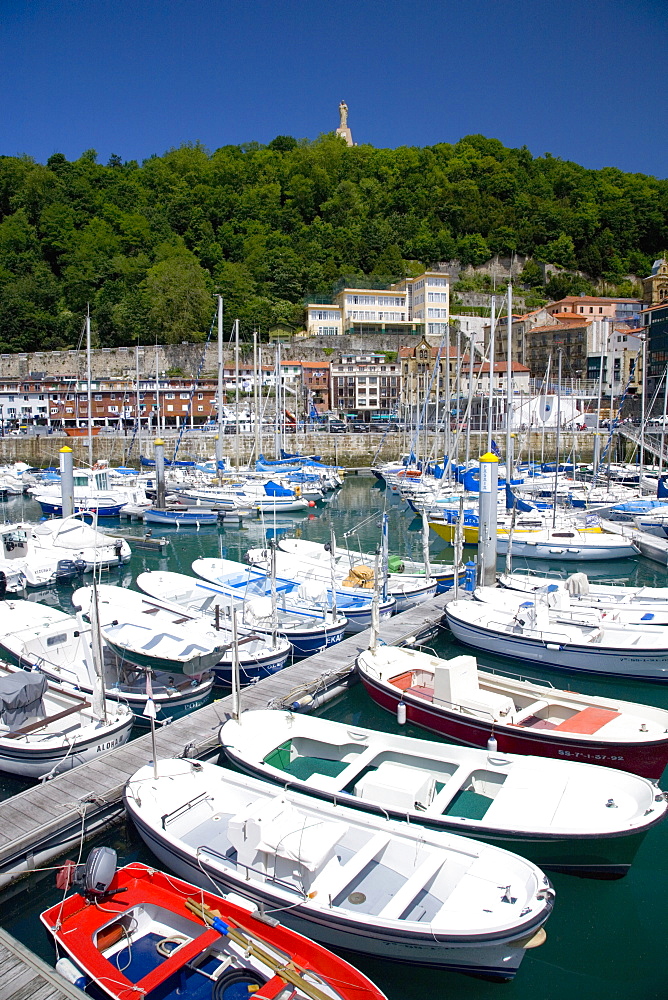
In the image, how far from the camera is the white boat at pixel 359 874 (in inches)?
281

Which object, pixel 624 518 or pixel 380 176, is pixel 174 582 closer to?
pixel 624 518

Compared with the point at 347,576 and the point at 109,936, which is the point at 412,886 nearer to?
the point at 109,936

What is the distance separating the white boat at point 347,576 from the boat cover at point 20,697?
8.55 meters

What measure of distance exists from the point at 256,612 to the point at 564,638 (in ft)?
25.3

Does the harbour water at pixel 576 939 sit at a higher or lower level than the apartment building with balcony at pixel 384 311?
lower

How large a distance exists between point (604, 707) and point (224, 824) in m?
7.07

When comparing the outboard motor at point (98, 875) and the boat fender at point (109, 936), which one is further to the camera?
the outboard motor at point (98, 875)

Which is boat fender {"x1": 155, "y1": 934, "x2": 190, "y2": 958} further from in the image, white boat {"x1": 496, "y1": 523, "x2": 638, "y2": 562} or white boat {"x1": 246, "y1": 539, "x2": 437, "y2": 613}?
white boat {"x1": 496, "y1": 523, "x2": 638, "y2": 562}

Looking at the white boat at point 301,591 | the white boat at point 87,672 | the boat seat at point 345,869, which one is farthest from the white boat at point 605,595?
the boat seat at point 345,869

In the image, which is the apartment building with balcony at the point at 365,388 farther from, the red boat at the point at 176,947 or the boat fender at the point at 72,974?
the boat fender at the point at 72,974

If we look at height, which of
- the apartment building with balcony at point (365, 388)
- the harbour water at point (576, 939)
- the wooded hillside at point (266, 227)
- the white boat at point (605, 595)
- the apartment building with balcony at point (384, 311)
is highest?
the wooded hillside at point (266, 227)

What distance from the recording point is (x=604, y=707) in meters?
12.2

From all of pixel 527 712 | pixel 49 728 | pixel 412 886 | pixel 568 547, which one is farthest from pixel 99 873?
pixel 568 547

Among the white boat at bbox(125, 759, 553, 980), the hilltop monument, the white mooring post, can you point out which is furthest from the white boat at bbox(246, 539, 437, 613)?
the hilltop monument
